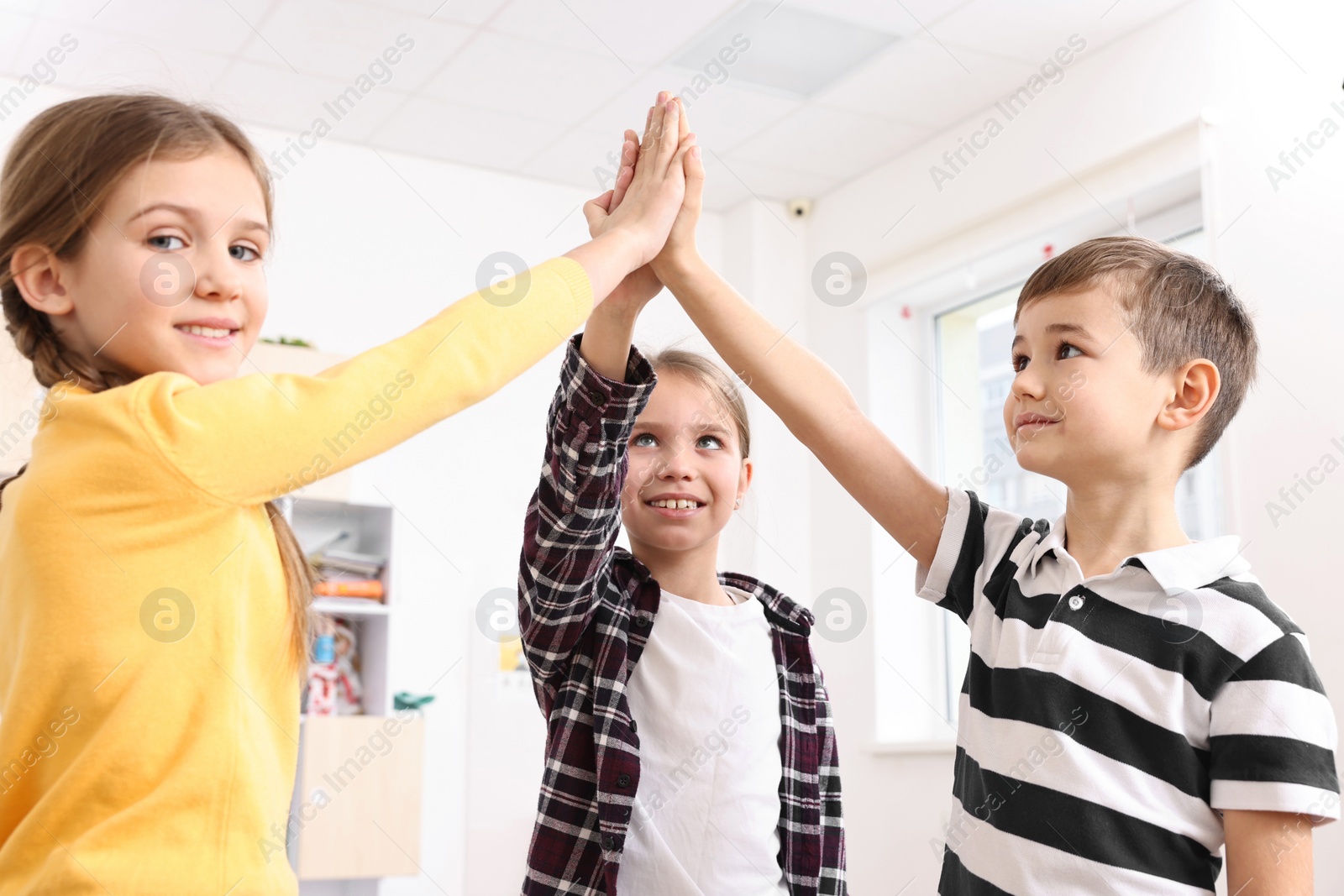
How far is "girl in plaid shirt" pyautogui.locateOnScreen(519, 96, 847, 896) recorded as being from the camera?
1.13 m

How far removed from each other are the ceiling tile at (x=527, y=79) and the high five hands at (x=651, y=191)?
7.94 ft

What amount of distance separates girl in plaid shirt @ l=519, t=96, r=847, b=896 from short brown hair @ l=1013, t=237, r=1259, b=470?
375 mm

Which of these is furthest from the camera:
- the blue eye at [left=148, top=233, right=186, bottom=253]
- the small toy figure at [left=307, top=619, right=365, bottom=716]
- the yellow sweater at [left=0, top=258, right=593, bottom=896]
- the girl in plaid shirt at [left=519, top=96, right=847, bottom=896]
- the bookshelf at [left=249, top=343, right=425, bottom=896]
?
the small toy figure at [left=307, top=619, right=365, bottom=716]

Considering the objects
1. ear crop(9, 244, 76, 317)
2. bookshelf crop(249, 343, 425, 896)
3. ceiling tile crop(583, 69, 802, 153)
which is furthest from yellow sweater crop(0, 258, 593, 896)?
ceiling tile crop(583, 69, 802, 153)

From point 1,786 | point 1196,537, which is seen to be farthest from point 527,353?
point 1196,537

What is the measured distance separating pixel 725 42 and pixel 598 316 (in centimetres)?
255

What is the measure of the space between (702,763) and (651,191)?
569 millimetres

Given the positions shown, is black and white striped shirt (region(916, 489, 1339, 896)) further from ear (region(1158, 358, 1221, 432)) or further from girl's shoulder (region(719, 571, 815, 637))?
girl's shoulder (region(719, 571, 815, 637))

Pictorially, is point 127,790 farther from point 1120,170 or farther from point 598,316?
point 1120,170

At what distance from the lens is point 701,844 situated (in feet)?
3.94

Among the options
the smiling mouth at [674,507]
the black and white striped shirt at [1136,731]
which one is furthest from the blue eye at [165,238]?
the black and white striped shirt at [1136,731]

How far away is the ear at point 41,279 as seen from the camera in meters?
0.88

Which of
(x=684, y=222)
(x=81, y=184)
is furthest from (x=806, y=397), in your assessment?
(x=81, y=184)

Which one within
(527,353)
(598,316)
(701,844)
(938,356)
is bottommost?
(701,844)
